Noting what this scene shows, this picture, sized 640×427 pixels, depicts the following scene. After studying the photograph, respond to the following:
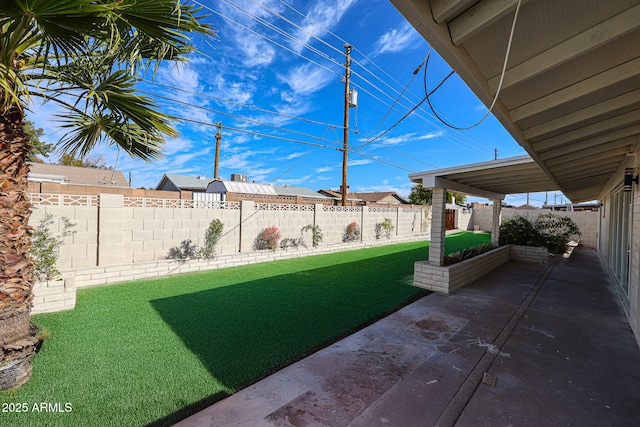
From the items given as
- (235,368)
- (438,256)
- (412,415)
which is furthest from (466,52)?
(438,256)

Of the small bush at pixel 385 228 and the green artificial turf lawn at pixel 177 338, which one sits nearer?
the green artificial turf lawn at pixel 177 338

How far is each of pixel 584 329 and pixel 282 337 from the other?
4.48 metres

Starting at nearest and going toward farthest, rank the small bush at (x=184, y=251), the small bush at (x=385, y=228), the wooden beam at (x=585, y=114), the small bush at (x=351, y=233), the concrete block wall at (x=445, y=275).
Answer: the wooden beam at (x=585, y=114) → the concrete block wall at (x=445, y=275) → the small bush at (x=184, y=251) → the small bush at (x=351, y=233) → the small bush at (x=385, y=228)

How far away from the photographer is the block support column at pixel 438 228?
6.20 metres

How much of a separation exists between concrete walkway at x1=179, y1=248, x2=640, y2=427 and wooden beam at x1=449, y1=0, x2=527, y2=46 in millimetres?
2801

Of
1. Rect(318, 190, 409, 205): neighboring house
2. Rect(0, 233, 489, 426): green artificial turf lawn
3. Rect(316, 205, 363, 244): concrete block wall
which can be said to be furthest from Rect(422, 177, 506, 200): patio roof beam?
Rect(318, 190, 409, 205): neighboring house

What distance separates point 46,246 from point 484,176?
29.6 feet

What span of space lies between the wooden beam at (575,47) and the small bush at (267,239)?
764 cm

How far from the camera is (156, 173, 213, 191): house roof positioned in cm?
2575

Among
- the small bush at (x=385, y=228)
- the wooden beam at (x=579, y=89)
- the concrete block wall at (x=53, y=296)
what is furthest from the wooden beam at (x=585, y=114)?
the small bush at (x=385, y=228)

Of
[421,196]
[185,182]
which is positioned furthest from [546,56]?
[421,196]

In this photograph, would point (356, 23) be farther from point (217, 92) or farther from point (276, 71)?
point (217, 92)

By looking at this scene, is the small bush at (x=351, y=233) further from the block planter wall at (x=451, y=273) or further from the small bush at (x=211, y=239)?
the small bush at (x=211, y=239)

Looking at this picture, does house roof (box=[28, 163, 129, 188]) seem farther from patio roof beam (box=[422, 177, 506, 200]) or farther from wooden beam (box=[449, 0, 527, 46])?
wooden beam (box=[449, 0, 527, 46])
